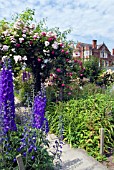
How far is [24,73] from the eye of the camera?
21.2ft

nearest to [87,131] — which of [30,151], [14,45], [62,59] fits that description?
[30,151]

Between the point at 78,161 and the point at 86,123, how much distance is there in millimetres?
994

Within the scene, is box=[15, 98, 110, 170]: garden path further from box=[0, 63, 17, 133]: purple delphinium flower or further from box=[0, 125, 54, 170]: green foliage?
box=[0, 63, 17, 133]: purple delphinium flower

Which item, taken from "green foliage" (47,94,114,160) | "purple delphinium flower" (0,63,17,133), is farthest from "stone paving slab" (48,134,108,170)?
"purple delphinium flower" (0,63,17,133)

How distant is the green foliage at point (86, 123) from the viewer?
139 inches

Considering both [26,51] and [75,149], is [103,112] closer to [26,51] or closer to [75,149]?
[75,149]

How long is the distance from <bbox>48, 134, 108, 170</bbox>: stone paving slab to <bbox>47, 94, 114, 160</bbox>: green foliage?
17cm

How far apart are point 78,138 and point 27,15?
4360mm

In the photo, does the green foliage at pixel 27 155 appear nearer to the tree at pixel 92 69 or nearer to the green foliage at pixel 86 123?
the green foliage at pixel 86 123

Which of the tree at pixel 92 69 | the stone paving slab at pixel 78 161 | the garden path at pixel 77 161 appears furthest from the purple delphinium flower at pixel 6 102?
the tree at pixel 92 69

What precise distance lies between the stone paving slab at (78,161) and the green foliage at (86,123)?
17 centimetres

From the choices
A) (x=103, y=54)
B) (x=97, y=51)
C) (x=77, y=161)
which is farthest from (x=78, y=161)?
(x=103, y=54)

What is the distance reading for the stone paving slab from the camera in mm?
2776

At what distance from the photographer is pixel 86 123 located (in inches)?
149
